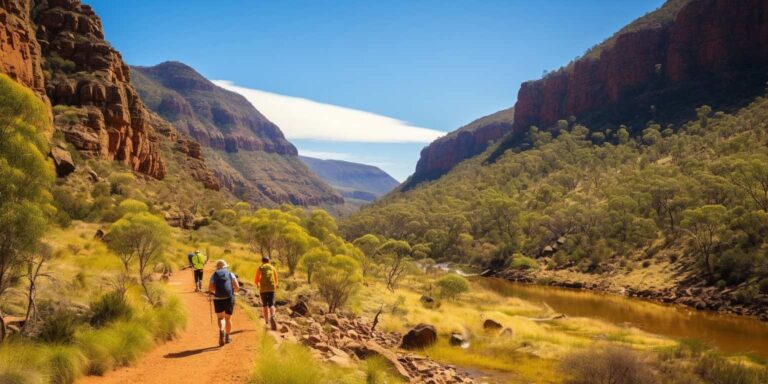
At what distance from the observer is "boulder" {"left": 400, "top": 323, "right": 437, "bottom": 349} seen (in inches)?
929

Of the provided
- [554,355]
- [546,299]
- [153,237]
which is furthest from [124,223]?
[546,299]

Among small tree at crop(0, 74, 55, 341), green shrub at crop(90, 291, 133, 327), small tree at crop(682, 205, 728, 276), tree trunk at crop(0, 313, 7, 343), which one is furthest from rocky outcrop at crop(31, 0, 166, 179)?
small tree at crop(682, 205, 728, 276)

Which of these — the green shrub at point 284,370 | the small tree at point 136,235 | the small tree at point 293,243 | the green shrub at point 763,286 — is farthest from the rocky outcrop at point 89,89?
the green shrub at point 763,286

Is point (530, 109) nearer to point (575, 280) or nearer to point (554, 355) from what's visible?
point (575, 280)

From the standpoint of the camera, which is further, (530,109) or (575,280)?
(530,109)

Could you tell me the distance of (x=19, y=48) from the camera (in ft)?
166

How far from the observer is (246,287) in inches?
893

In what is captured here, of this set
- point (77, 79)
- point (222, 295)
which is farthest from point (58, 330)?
point (77, 79)

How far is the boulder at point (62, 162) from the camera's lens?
45.7m

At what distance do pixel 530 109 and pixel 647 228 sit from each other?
13774 centimetres

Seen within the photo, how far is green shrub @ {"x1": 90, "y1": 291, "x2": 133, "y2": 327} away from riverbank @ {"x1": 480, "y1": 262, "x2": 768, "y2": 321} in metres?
44.5

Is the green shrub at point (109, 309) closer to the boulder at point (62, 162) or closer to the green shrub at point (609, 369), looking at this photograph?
the green shrub at point (609, 369)

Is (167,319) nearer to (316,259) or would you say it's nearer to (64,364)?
(64,364)

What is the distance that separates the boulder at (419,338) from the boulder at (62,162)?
138 feet
